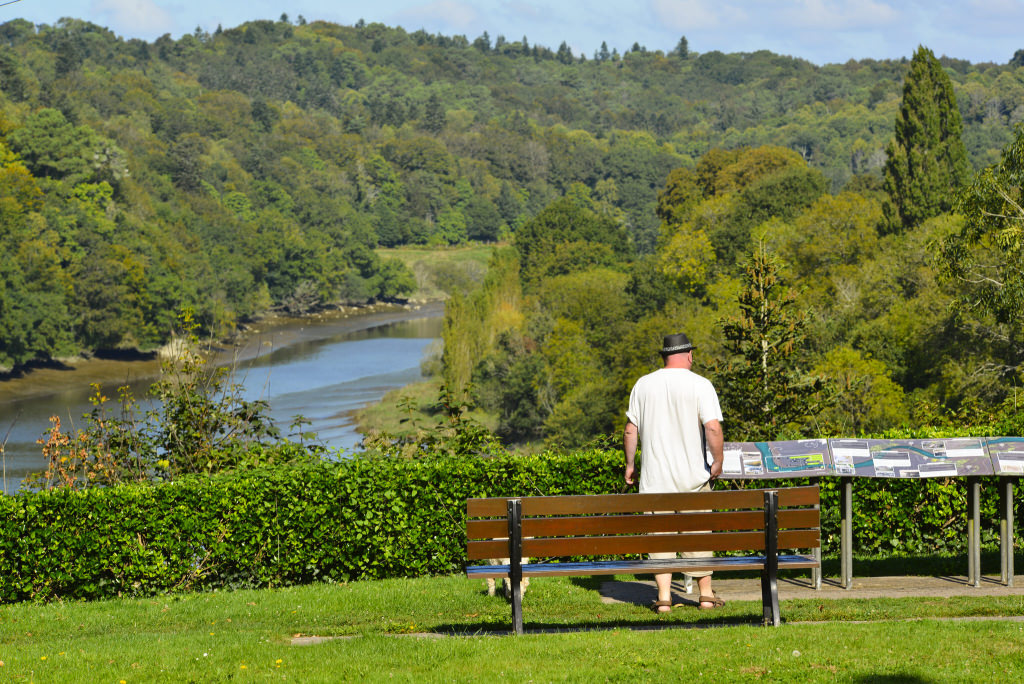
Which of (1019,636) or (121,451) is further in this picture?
(121,451)

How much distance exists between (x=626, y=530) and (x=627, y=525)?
4cm

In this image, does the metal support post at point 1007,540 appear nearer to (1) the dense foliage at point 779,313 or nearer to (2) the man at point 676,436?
(2) the man at point 676,436

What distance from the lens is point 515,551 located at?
23.2 feet

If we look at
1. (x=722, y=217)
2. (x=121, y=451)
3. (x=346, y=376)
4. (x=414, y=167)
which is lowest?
(x=346, y=376)

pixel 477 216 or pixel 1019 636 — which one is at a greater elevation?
pixel 477 216

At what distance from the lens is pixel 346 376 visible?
81.9 m

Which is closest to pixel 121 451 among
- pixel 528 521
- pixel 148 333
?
pixel 528 521

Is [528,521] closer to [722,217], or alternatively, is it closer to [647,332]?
[647,332]

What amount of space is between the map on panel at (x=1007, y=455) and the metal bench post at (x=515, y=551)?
12.3ft

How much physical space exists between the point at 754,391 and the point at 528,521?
9182 millimetres

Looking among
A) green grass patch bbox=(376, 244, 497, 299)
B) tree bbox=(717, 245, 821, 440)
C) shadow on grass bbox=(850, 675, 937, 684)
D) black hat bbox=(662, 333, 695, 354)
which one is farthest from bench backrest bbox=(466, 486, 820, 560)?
green grass patch bbox=(376, 244, 497, 299)

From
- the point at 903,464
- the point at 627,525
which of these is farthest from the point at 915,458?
the point at 627,525

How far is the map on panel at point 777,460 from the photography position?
28.1 ft

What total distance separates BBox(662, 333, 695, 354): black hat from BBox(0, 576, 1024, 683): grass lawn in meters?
1.79
